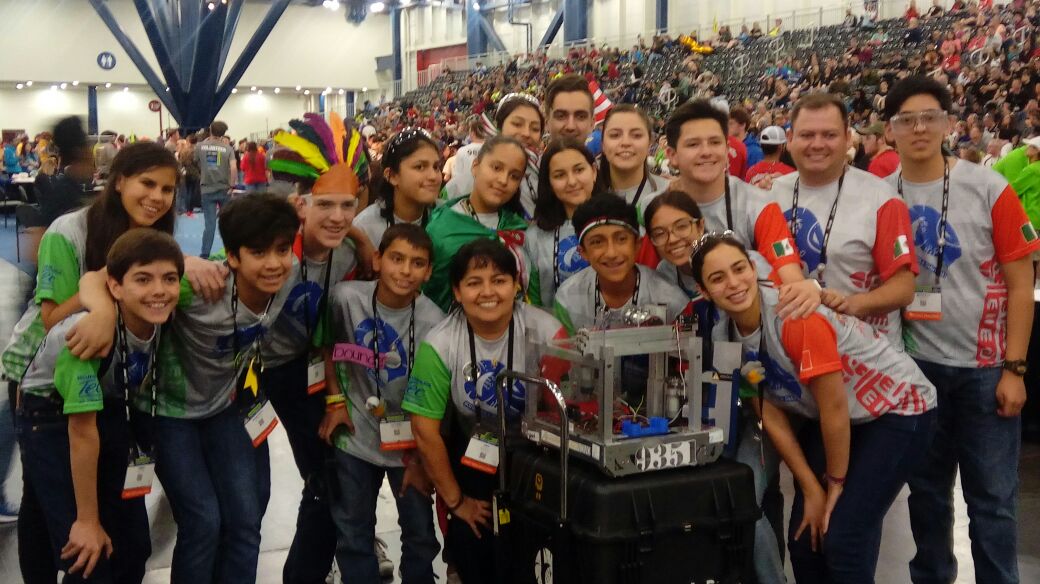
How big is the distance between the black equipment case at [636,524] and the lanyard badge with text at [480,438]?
18 centimetres

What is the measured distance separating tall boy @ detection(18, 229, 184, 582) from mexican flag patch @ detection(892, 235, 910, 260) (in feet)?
7.10

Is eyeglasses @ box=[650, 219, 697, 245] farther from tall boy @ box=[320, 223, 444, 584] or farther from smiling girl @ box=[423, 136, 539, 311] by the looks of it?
tall boy @ box=[320, 223, 444, 584]

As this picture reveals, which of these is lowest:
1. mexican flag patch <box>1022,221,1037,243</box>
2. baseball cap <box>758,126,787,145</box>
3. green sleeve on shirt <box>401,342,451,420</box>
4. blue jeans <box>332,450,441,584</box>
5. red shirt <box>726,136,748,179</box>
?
blue jeans <box>332,450,441,584</box>

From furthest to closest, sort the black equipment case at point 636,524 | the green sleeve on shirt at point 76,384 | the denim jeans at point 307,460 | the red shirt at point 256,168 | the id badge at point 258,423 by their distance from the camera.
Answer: the red shirt at point 256,168
the denim jeans at point 307,460
the id badge at point 258,423
the green sleeve on shirt at point 76,384
the black equipment case at point 636,524

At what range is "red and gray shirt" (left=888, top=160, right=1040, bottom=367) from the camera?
3.26 meters

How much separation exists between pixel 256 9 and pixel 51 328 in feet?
139

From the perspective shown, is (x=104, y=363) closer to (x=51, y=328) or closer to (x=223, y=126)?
(x=51, y=328)

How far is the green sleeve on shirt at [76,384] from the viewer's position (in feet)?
9.12

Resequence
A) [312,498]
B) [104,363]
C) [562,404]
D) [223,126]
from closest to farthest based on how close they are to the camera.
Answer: [562,404]
[104,363]
[312,498]
[223,126]

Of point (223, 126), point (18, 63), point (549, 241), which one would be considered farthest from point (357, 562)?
point (18, 63)

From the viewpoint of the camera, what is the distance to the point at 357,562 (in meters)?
3.38

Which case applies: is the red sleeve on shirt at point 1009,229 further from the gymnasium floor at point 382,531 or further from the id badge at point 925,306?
the gymnasium floor at point 382,531

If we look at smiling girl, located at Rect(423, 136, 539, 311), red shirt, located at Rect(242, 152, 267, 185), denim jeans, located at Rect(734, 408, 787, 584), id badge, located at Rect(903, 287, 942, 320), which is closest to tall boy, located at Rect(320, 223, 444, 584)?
smiling girl, located at Rect(423, 136, 539, 311)

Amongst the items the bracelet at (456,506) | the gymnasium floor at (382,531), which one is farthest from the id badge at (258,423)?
the gymnasium floor at (382,531)
